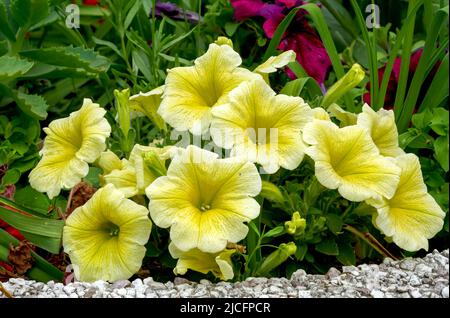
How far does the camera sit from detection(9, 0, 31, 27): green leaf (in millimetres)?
2447

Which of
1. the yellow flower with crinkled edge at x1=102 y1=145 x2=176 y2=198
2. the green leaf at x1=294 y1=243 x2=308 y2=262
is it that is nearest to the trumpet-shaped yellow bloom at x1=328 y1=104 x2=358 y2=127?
the green leaf at x1=294 y1=243 x2=308 y2=262

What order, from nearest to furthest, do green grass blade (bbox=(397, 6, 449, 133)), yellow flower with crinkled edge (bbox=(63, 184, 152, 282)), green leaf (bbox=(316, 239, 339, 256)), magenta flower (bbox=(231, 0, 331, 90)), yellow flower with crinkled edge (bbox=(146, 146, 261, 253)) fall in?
yellow flower with crinkled edge (bbox=(146, 146, 261, 253)) → yellow flower with crinkled edge (bbox=(63, 184, 152, 282)) → green leaf (bbox=(316, 239, 339, 256)) → green grass blade (bbox=(397, 6, 449, 133)) → magenta flower (bbox=(231, 0, 331, 90))

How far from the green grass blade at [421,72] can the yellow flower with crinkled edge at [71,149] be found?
896 mm

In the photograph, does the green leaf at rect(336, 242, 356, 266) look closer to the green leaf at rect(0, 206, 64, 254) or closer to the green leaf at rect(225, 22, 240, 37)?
the green leaf at rect(0, 206, 64, 254)

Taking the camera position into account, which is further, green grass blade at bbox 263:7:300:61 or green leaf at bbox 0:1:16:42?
green leaf at bbox 0:1:16:42

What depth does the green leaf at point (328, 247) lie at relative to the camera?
2059 millimetres

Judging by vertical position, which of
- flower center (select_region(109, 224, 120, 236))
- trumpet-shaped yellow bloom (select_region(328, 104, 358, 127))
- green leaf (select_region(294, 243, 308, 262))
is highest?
trumpet-shaped yellow bloom (select_region(328, 104, 358, 127))

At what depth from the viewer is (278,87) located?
271 centimetres

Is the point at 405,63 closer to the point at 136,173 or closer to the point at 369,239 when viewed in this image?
the point at 369,239

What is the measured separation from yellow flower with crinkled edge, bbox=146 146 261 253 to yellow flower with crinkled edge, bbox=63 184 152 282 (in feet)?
0.40

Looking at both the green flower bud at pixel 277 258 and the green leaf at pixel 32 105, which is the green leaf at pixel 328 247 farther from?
the green leaf at pixel 32 105

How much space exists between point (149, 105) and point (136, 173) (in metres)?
0.26

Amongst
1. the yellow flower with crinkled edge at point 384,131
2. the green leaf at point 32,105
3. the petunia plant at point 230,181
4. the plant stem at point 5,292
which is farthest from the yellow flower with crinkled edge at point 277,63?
the plant stem at point 5,292
